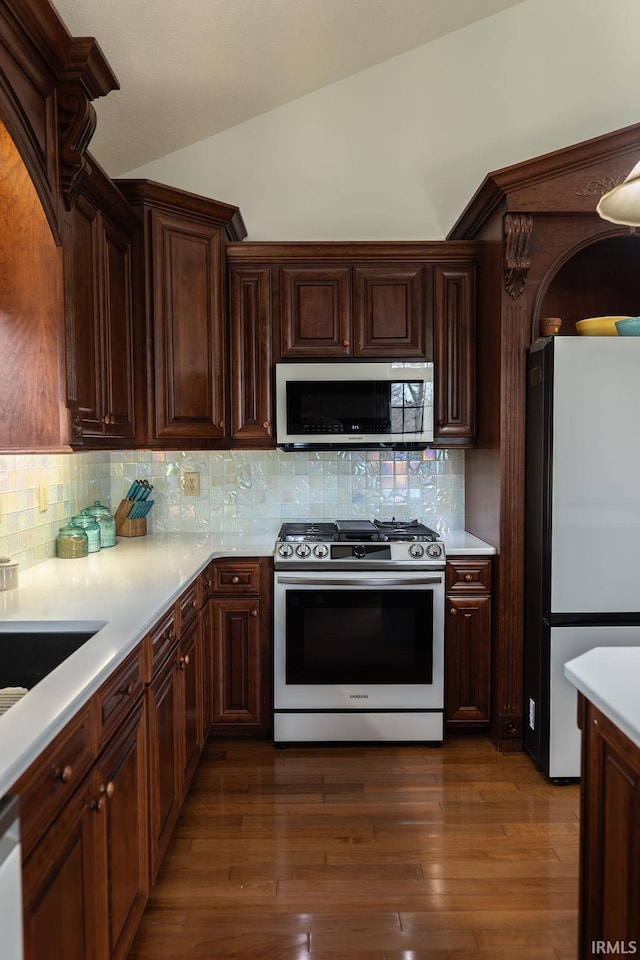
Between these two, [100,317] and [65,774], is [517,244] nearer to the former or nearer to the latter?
[100,317]

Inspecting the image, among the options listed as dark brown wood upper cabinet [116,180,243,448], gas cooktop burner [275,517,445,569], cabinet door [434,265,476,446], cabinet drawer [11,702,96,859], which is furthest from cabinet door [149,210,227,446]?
cabinet drawer [11,702,96,859]

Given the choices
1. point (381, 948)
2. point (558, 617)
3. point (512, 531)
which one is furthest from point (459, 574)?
point (381, 948)

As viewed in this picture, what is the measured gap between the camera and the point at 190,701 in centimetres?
241

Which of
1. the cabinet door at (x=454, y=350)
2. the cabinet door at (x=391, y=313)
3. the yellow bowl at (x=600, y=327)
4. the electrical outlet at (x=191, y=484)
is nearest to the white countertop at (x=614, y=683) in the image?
the yellow bowl at (x=600, y=327)

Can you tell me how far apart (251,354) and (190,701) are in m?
1.63

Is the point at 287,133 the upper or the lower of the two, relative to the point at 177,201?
upper

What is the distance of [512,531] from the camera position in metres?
2.79

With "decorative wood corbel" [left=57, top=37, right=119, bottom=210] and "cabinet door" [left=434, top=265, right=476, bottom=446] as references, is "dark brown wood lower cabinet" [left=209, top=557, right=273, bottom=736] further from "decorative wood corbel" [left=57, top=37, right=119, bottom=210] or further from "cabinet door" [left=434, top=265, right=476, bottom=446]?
"decorative wood corbel" [left=57, top=37, right=119, bottom=210]

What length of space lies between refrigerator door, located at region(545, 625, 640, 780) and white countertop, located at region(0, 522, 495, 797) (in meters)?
0.51

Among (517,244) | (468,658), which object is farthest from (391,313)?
(468,658)

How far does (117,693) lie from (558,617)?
70.7 inches

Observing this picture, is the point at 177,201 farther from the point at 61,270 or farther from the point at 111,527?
the point at 111,527

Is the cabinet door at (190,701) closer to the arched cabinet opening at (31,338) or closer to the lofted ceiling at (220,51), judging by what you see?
the arched cabinet opening at (31,338)

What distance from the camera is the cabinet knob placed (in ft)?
3.73
